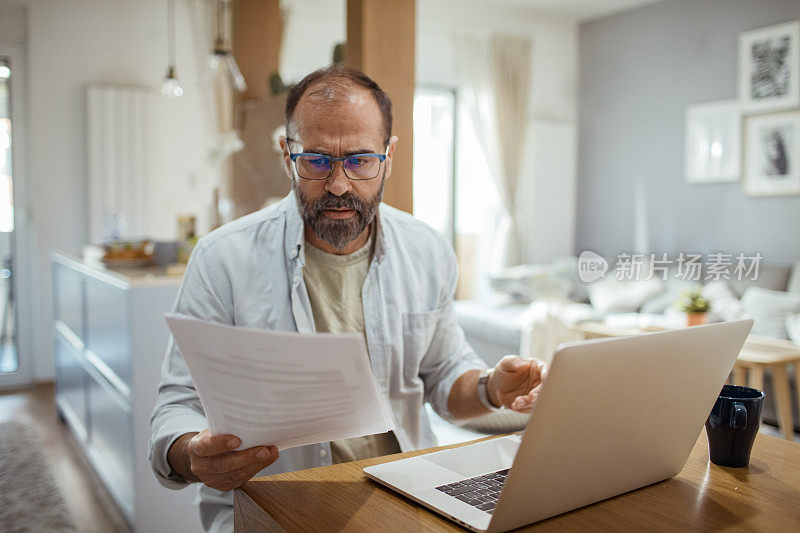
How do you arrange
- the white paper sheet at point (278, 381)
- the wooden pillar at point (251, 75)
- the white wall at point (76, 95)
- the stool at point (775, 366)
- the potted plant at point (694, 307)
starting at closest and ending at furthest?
the white paper sheet at point (278, 381), the stool at point (775, 366), the potted plant at point (694, 307), the wooden pillar at point (251, 75), the white wall at point (76, 95)

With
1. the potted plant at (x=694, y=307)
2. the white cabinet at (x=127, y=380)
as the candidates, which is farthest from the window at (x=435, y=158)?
the white cabinet at (x=127, y=380)

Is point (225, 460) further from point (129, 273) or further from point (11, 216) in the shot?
point (11, 216)

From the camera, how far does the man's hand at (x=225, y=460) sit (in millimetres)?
873

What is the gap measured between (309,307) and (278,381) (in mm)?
640

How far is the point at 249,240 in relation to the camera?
1.42 meters

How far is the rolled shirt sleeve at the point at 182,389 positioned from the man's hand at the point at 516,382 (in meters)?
0.52

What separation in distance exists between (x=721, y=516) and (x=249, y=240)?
97 centimetres

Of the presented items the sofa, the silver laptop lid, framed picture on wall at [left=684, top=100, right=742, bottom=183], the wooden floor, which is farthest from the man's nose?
framed picture on wall at [left=684, top=100, right=742, bottom=183]

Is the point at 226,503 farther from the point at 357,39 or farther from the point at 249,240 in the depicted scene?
the point at 357,39

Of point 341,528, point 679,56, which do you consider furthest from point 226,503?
point 679,56

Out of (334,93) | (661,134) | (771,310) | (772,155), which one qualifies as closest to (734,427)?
(334,93)

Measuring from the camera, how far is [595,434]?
789 millimetres

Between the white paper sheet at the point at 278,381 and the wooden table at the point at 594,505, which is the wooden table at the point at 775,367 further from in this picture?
the white paper sheet at the point at 278,381

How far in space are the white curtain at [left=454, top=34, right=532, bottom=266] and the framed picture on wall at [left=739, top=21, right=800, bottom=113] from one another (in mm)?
1894
